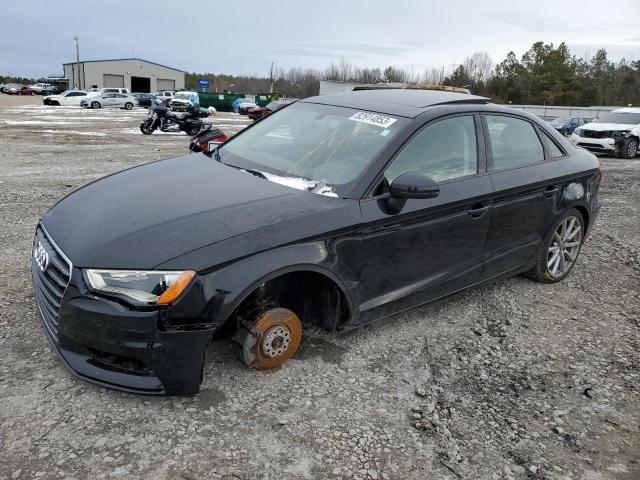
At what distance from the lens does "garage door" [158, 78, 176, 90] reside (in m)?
83.5

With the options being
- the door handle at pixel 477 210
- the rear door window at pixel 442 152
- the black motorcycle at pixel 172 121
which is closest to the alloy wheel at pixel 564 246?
the door handle at pixel 477 210

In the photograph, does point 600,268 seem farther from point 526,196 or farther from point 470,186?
point 470,186

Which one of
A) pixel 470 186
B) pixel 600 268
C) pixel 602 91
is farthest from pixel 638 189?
pixel 602 91

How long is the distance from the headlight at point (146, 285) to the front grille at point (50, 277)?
255 millimetres

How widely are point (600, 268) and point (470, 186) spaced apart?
262cm

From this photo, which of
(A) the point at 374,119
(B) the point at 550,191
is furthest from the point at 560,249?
(A) the point at 374,119

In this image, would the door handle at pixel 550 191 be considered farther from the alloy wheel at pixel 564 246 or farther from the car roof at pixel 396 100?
the car roof at pixel 396 100

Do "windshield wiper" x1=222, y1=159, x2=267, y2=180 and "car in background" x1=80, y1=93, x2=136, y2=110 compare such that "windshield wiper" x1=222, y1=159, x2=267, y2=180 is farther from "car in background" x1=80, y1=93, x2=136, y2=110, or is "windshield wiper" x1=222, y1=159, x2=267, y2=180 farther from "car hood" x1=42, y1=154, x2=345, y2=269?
"car in background" x1=80, y1=93, x2=136, y2=110

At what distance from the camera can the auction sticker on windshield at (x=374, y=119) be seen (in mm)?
3459

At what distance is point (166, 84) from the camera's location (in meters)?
84.1

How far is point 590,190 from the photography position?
4.73m

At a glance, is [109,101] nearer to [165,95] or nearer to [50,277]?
[165,95]

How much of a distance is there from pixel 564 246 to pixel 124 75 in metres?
85.6

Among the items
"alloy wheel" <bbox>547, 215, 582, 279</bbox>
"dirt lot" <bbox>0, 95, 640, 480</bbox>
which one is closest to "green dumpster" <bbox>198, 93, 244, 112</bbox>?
"dirt lot" <bbox>0, 95, 640, 480</bbox>
